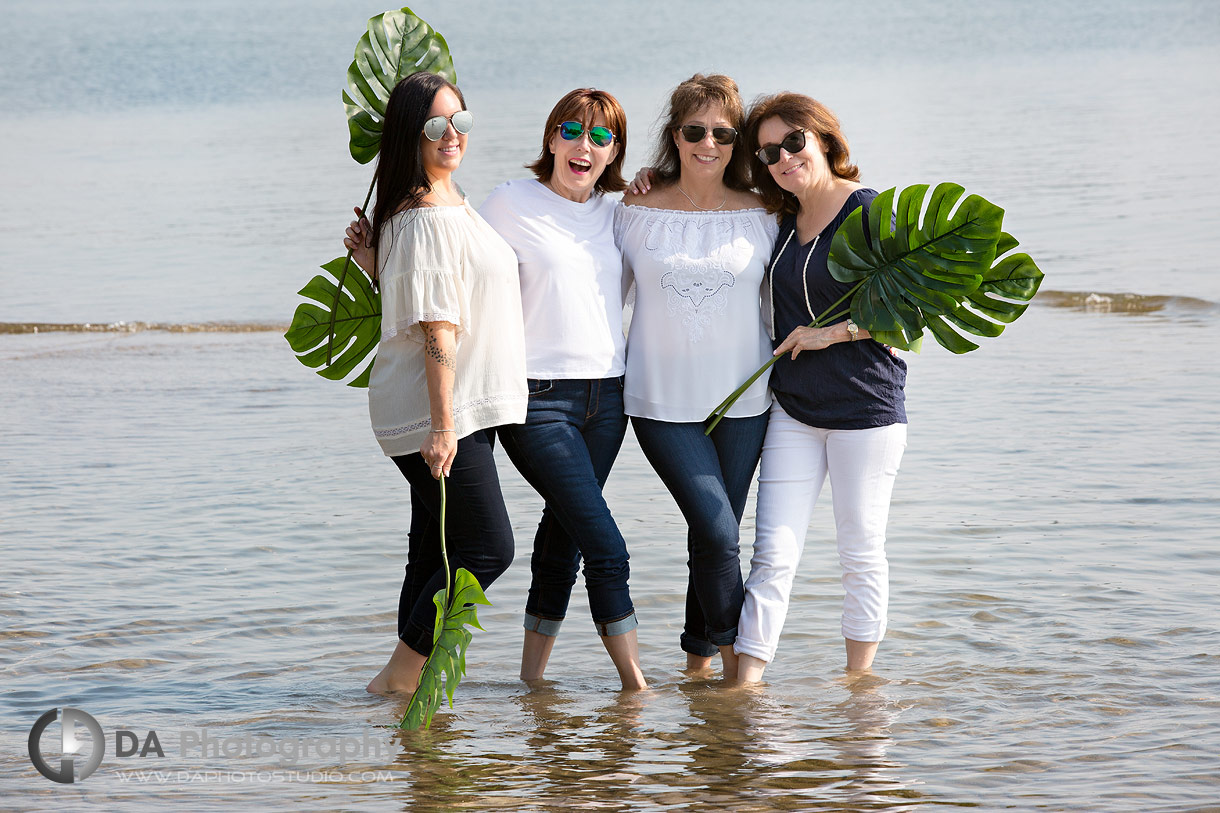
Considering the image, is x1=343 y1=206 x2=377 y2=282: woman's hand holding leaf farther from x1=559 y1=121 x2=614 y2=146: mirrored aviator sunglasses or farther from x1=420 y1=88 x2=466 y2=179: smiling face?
x1=559 y1=121 x2=614 y2=146: mirrored aviator sunglasses

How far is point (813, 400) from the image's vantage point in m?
4.27

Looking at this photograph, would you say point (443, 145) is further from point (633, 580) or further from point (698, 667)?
point (633, 580)

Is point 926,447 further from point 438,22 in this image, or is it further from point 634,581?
point 438,22

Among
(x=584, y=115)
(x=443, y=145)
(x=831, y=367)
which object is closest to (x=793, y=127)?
(x=584, y=115)

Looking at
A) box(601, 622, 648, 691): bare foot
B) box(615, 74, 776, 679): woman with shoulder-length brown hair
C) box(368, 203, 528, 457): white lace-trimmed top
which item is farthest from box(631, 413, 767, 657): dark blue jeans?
box(368, 203, 528, 457): white lace-trimmed top

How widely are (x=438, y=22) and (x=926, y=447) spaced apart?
56594mm

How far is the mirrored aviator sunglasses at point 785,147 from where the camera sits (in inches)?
166

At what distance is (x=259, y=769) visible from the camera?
12.9ft

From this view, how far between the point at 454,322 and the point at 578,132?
82 cm

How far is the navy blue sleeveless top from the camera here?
4.25 m

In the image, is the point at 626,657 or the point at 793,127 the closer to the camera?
the point at 793,127

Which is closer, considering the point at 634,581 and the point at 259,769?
the point at 259,769

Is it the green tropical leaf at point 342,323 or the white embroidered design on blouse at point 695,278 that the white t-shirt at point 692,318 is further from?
the green tropical leaf at point 342,323

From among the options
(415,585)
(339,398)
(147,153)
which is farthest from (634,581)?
Answer: (147,153)
